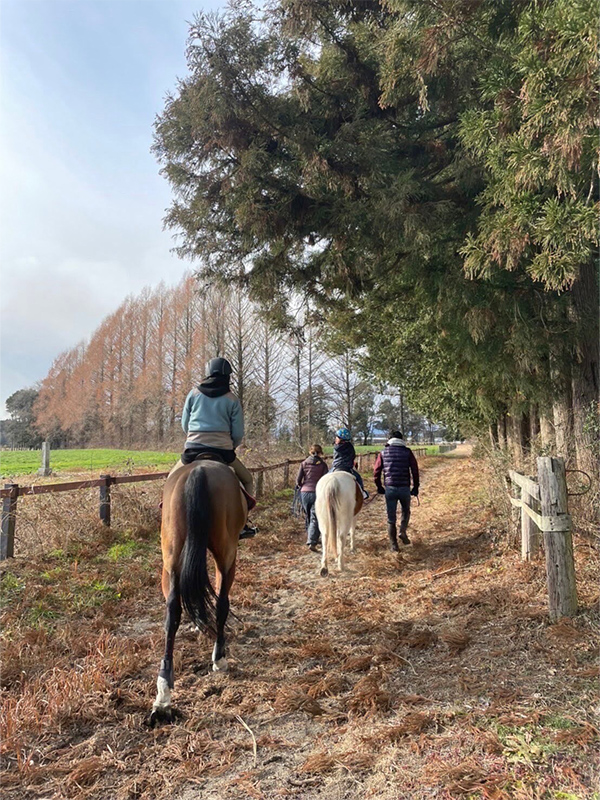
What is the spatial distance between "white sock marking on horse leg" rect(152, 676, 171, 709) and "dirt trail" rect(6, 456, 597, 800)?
0.13m

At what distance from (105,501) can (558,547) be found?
6907mm

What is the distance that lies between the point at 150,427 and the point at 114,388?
838 centimetres

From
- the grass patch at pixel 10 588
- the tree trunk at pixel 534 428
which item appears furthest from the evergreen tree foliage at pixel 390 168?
the grass patch at pixel 10 588

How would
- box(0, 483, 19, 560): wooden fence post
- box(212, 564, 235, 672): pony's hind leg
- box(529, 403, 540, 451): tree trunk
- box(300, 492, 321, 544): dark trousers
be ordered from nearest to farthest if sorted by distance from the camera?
box(212, 564, 235, 672): pony's hind leg
box(0, 483, 19, 560): wooden fence post
box(529, 403, 540, 451): tree trunk
box(300, 492, 321, 544): dark trousers

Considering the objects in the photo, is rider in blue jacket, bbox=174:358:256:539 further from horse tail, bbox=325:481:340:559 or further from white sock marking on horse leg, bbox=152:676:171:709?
horse tail, bbox=325:481:340:559

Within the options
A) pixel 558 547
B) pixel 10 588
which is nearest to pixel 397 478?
pixel 558 547

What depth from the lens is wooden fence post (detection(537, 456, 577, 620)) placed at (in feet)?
12.8

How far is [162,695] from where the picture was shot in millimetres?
3070

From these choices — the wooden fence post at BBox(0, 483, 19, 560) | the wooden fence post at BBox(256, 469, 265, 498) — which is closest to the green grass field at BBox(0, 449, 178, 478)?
the wooden fence post at BBox(0, 483, 19, 560)

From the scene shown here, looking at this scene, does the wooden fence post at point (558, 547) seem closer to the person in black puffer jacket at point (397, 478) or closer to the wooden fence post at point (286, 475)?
the person in black puffer jacket at point (397, 478)

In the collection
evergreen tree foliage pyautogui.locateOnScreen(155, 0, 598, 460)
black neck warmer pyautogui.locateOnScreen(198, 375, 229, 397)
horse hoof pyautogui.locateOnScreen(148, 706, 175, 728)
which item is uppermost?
evergreen tree foliage pyautogui.locateOnScreen(155, 0, 598, 460)

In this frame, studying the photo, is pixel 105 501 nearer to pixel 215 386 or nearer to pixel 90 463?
pixel 215 386

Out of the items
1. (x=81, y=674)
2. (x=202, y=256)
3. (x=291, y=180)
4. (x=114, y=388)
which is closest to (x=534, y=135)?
(x=291, y=180)

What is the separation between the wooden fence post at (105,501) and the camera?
7.78 meters
